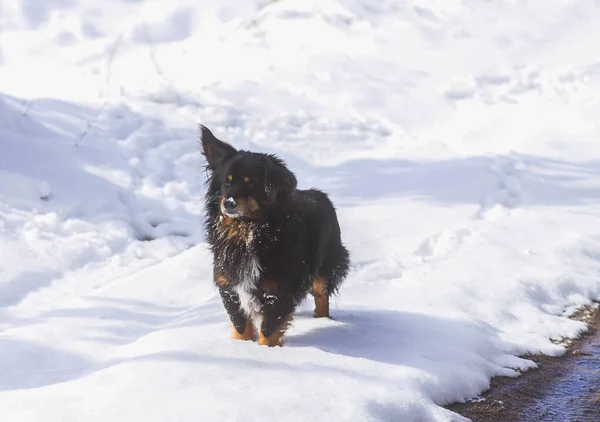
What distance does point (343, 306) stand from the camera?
4.79m

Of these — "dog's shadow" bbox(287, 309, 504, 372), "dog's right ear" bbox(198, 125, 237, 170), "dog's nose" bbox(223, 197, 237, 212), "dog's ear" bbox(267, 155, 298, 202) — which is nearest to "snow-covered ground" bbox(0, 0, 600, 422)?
"dog's shadow" bbox(287, 309, 504, 372)

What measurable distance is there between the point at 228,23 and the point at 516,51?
20.8 feet

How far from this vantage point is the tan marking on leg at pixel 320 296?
4.34 m

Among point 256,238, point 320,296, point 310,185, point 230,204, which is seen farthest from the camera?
point 310,185

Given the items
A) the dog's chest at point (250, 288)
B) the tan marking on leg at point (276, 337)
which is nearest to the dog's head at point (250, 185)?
the dog's chest at point (250, 288)

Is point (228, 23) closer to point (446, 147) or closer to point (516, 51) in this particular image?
point (516, 51)

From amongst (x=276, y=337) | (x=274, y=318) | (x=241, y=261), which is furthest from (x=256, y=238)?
(x=276, y=337)

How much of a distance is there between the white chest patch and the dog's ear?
1.24ft

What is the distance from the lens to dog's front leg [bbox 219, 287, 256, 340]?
3787 millimetres

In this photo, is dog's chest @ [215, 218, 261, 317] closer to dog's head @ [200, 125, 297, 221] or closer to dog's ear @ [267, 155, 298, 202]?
dog's head @ [200, 125, 297, 221]

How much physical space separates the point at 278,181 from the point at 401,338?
117cm

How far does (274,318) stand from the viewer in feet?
12.1

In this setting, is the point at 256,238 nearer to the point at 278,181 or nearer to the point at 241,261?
the point at 241,261

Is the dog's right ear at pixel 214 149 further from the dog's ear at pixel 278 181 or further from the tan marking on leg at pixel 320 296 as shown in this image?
the tan marking on leg at pixel 320 296
